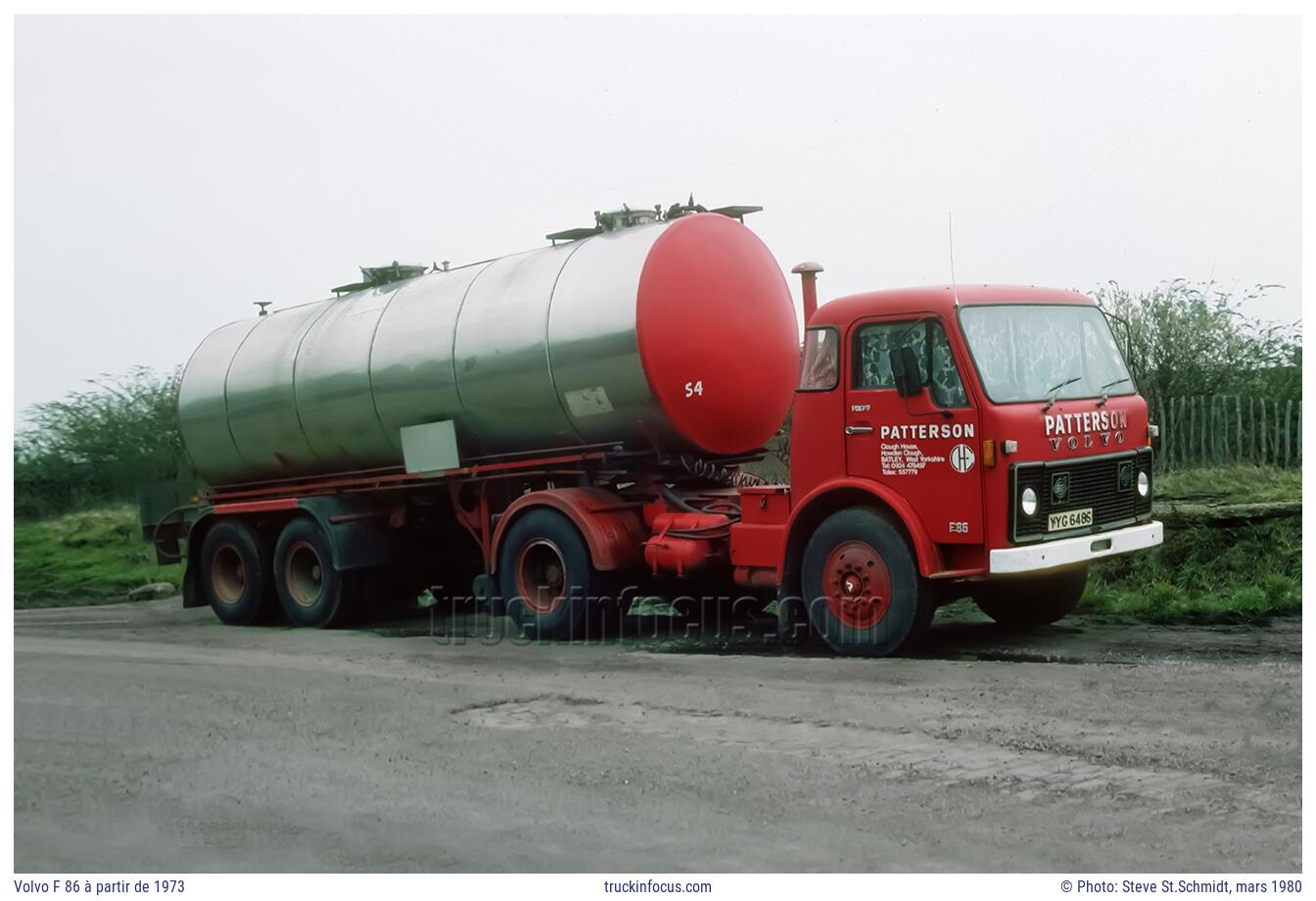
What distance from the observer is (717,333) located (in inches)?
470

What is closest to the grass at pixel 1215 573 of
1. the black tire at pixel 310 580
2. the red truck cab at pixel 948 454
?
the red truck cab at pixel 948 454

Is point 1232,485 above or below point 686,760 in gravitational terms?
above

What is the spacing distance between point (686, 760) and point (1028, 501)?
356cm

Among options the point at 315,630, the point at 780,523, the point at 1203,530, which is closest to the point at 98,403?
the point at 315,630

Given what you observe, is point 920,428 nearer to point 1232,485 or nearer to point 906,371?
point 906,371

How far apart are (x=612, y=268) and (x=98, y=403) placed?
11.6 m

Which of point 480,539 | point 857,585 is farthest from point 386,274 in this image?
point 857,585

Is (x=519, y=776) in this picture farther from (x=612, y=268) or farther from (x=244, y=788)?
(x=612, y=268)

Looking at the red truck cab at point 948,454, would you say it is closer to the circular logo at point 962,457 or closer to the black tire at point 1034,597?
the circular logo at point 962,457

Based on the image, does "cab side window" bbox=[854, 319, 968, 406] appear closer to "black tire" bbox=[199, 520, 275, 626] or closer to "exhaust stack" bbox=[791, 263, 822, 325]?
"exhaust stack" bbox=[791, 263, 822, 325]

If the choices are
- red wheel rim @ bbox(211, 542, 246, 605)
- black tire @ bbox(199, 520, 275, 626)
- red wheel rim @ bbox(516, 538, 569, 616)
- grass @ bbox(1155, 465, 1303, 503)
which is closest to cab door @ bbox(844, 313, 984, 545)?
red wheel rim @ bbox(516, 538, 569, 616)

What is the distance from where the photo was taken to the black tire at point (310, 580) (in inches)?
568

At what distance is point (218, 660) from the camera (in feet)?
37.2

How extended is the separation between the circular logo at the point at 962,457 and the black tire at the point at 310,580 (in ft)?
22.3
